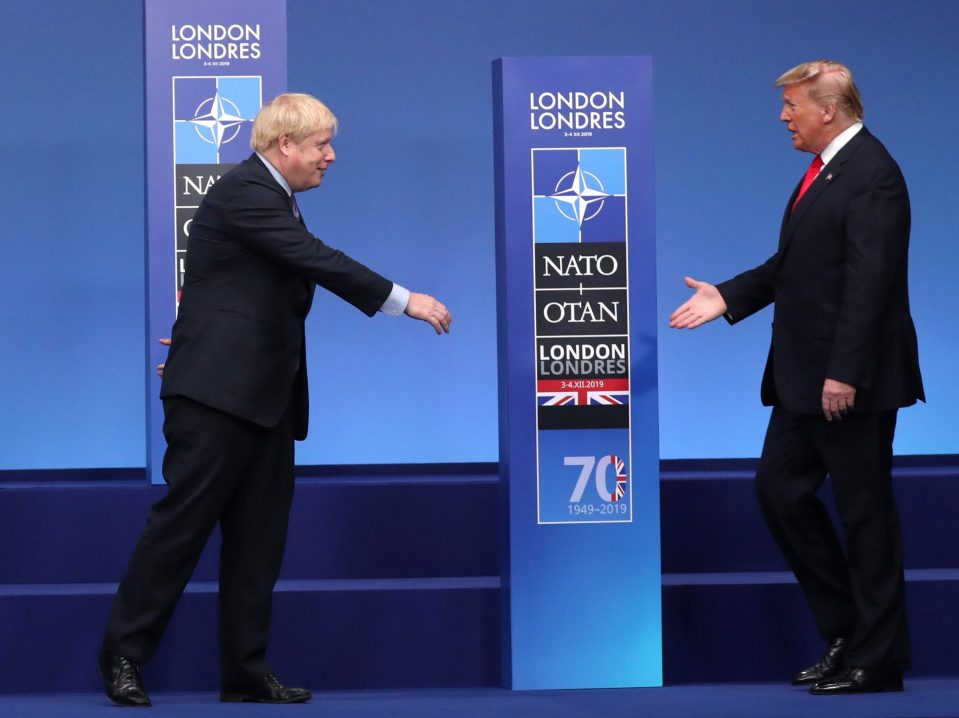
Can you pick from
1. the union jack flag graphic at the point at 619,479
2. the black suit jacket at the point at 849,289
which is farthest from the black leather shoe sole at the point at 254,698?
the black suit jacket at the point at 849,289

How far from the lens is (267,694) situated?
3488 mm

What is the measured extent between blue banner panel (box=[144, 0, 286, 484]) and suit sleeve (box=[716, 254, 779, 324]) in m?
1.49

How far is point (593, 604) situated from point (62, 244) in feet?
8.92

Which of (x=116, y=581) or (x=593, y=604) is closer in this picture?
(x=593, y=604)

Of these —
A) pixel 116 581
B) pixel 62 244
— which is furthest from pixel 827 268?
pixel 62 244

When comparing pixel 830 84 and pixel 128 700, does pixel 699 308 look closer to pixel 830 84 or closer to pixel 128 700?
pixel 830 84

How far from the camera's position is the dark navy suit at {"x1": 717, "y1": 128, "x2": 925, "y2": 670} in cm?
341

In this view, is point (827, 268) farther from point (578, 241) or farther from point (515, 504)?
point (515, 504)

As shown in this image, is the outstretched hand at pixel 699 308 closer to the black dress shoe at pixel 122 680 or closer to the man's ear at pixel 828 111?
the man's ear at pixel 828 111

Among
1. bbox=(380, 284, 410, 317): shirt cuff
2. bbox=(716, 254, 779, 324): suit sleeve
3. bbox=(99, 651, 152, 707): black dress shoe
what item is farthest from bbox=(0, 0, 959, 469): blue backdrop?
bbox=(99, 651, 152, 707): black dress shoe

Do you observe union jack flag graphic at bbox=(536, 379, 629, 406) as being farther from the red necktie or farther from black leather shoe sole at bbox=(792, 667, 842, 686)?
black leather shoe sole at bbox=(792, 667, 842, 686)

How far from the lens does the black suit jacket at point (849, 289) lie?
339 centimetres

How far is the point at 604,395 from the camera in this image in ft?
12.1

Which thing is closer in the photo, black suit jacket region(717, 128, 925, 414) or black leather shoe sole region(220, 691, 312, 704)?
black suit jacket region(717, 128, 925, 414)
